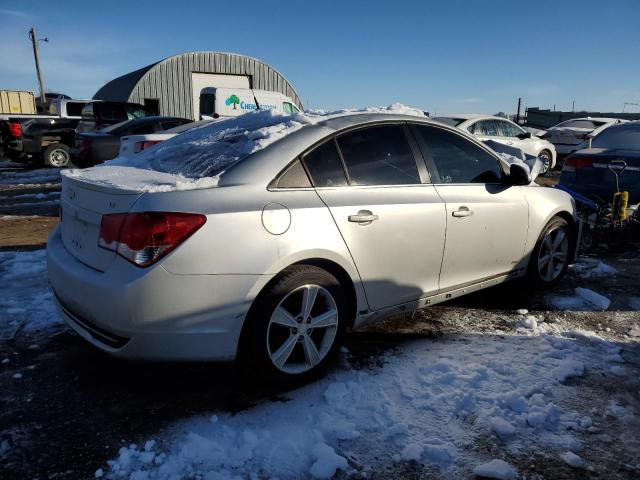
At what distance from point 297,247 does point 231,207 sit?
1.32 feet

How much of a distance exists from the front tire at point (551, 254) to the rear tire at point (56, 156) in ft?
44.0

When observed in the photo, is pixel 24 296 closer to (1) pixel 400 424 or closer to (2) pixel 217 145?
(2) pixel 217 145

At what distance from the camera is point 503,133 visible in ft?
43.1

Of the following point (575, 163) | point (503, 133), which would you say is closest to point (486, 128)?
point (503, 133)

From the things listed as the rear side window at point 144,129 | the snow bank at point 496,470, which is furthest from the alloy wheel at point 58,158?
the snow bank at point 496,470

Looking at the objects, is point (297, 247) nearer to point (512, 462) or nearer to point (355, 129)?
point (355, 129)

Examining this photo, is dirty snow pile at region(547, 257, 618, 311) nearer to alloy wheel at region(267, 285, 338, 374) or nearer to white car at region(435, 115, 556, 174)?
alloy wheel at region(267, 285, 338, 374)

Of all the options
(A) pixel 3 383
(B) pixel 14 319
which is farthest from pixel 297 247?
(B) pixel 14 319

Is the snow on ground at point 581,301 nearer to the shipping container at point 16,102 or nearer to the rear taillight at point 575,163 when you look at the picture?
the rear taillight at point 575,163

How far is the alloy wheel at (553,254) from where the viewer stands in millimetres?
4430

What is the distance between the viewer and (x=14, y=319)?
3.68 meters

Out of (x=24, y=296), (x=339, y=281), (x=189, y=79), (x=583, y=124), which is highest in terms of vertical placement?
(x=189, y=79)

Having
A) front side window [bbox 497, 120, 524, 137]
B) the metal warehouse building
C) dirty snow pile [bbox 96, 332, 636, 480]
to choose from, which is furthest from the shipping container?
dirty snow pile [bbox 96, 332, 636, 480]

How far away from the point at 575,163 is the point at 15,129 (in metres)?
13.7
